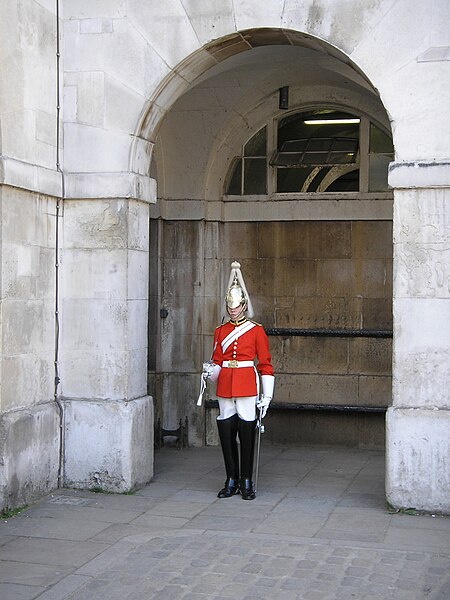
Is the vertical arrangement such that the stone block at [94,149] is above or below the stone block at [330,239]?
above

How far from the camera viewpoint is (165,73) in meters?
8.73

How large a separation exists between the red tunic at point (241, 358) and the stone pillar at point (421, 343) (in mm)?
1176

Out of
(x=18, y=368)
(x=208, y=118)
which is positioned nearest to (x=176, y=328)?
(x=208, y=118)

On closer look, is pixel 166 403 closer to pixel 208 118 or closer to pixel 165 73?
pixel 208 118

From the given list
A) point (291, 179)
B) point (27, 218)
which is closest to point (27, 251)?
point (27, 218)

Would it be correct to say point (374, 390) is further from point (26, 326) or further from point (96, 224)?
point (26, 326)

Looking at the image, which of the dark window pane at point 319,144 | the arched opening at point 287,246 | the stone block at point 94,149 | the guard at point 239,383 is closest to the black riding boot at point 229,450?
the guard at point 239,383

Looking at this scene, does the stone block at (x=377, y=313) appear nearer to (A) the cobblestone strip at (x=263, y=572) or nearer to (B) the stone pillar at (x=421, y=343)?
(B) the stone pillar at (x=421, y=343)

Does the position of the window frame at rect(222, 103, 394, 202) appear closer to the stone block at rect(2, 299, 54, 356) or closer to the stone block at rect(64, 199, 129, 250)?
the stone block at rect(64, 199, 129, 250)

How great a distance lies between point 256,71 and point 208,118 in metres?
0.79

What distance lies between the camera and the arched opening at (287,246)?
448 inches

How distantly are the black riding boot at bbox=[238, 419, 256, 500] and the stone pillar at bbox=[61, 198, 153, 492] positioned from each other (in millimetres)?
937

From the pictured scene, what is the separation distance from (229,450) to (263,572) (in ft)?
7.51

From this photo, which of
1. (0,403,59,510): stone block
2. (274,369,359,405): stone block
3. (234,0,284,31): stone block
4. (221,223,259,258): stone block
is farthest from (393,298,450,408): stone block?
(221,223,259,258): stone block
